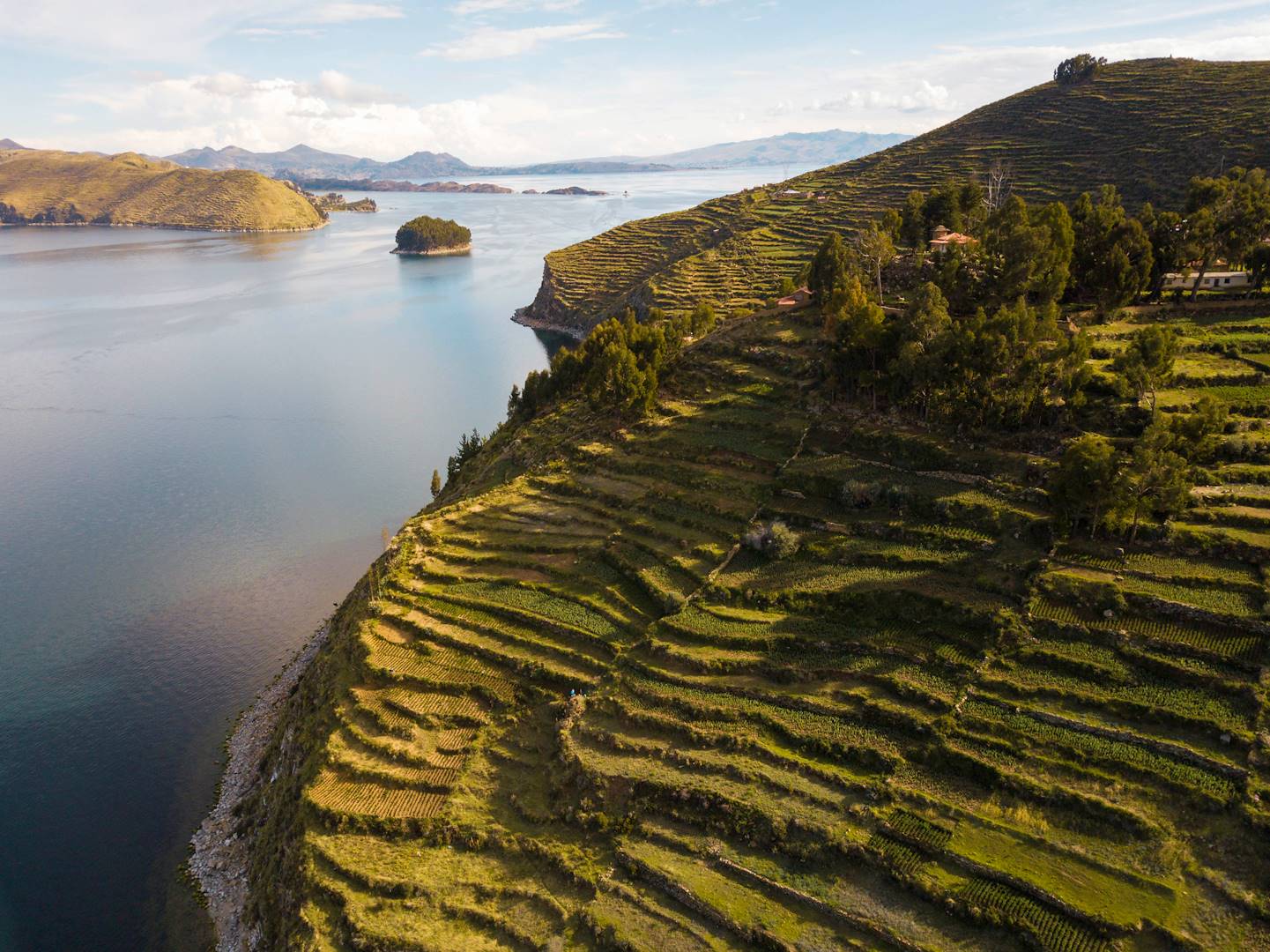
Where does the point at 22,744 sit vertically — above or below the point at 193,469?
below

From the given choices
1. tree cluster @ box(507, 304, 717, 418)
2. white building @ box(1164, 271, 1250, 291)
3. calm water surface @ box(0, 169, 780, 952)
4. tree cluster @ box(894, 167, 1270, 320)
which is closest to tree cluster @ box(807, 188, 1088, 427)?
tree cluster @ box(894, 167, 1270, 320)

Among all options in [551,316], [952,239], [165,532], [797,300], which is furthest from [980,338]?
[551,316]

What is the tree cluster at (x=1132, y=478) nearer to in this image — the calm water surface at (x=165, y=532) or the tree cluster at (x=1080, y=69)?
the calm water surface at (x=165, y=532)

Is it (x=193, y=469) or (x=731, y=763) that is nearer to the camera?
(x=731, y=763)

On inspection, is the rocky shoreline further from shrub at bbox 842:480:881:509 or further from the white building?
the white building

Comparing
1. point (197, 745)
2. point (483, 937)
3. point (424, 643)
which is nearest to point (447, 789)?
point (483, 937)

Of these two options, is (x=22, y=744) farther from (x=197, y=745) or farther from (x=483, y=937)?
(x=483, y=937)
